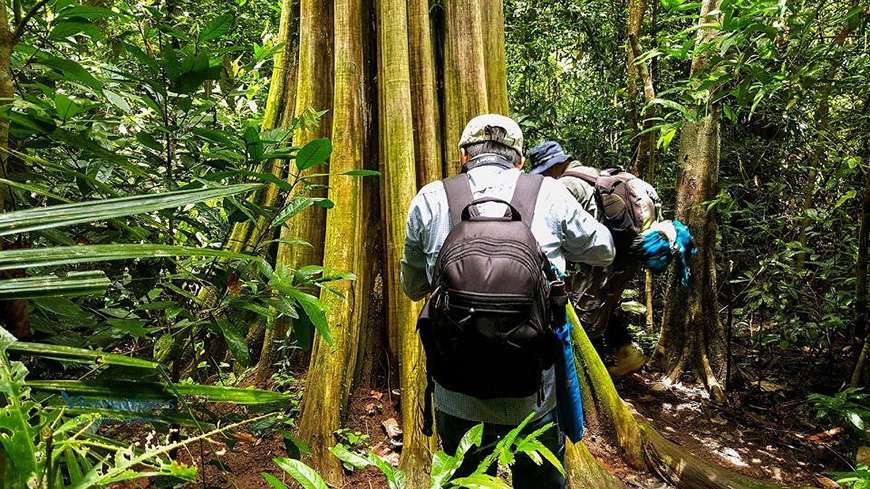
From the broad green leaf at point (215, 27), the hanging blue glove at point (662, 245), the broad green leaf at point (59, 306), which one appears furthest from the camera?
the hanging blue glove at point (662, 245)

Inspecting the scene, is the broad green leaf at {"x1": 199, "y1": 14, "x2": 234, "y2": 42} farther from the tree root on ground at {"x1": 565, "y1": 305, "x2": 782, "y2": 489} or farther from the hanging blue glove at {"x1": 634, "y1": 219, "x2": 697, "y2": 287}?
the hanging blue glove at {"x1": 634, "y1": 219, "x2": 697, "y2": 287}

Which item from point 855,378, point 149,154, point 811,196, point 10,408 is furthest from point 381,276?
point 811,196

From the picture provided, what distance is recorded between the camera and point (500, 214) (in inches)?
75.4

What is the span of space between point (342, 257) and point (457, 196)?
1.13m

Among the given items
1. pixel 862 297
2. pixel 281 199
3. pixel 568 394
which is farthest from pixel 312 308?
pixel 862 297

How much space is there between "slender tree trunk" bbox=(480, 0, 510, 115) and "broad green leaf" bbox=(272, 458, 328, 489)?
285cm

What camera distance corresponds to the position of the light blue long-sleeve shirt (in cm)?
199

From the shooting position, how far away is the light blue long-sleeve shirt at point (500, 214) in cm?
199

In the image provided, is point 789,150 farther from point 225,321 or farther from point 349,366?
point 225,321

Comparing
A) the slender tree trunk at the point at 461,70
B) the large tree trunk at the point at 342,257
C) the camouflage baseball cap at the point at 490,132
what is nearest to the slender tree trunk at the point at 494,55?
the slender tree trunk at the point at 461,70

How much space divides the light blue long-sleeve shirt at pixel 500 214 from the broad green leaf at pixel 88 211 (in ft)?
3.87

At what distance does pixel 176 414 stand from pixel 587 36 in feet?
20.1

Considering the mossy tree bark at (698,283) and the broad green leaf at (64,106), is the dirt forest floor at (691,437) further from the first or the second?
the broad green leaf at (64,106)

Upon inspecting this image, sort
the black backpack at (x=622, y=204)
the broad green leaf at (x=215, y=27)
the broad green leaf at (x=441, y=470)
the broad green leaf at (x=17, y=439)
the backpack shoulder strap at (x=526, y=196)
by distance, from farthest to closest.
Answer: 1. the black backpack at (x=622, y=204)
2. the backpack shoulder strap at (x=526, y=196)
3. the broad green leaf at (x=215, y=27)
4. the broad green leaf at (x=441, y=470)
5. the broad green leaf at (x=17, y=439)
